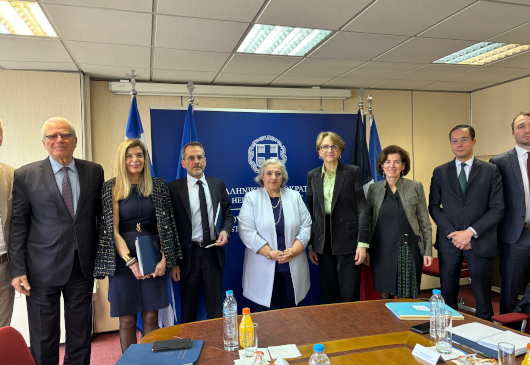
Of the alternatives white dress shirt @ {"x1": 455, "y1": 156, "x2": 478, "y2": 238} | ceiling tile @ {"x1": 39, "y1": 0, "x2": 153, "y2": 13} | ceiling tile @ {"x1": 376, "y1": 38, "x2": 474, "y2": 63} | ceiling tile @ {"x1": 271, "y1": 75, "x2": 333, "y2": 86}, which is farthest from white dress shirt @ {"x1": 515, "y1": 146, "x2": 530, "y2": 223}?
ceiling tile @ {"x1": 39, "y1": 0, "x2": 153, "y2": 13}

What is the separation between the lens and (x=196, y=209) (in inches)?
116

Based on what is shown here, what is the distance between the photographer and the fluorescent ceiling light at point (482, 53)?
12.0ft

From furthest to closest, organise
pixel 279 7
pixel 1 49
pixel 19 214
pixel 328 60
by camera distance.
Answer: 1. pixel 328 60
2. pixel 1 49
3. pixel 279 7
4. pixel 19 214

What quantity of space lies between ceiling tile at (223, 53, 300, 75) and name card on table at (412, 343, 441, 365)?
3000 millimetres

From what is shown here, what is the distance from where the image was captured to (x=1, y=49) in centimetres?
326

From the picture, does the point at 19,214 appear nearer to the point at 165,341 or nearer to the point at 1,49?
the point at 165,341

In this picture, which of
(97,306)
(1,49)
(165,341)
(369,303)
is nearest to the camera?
(165,341)

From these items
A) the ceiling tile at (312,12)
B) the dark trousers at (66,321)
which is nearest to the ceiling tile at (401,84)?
the ceiling tile at (312,12)

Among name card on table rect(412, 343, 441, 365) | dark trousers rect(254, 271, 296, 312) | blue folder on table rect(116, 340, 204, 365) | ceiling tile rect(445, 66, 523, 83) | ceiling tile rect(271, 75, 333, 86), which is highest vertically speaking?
ceiling tile rect(445, 66, 523, 83)

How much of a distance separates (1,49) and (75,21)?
110 cm

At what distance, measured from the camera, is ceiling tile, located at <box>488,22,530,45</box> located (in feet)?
10.2

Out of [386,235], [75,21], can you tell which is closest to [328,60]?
[386,235]

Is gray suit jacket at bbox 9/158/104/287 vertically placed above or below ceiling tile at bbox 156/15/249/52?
below

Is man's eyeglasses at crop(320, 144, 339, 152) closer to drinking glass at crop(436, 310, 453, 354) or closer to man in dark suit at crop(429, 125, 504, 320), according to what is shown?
man in dark suit at crop(429, 125, 504, 320)
